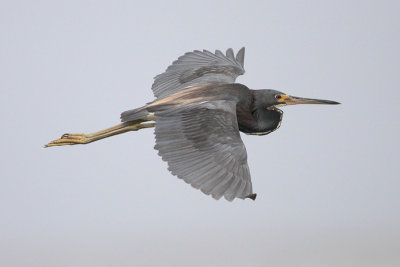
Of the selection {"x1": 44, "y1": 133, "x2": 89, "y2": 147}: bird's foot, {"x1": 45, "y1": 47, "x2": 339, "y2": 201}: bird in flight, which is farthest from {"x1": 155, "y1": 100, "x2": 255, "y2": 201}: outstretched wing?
{"x1": 44, "y1": 133, "x2": 89, "y2": 147}: bird's foot

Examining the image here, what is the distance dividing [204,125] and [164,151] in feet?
1.60

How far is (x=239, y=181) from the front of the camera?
6.99 metres

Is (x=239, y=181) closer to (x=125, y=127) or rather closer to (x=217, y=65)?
(x=125, y=127)

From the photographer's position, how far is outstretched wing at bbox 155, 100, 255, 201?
6.94 m

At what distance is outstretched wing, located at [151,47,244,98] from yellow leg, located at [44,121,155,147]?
1.37ft

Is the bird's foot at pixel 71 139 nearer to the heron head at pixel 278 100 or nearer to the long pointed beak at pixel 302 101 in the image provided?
the heron head at pixel 278 100

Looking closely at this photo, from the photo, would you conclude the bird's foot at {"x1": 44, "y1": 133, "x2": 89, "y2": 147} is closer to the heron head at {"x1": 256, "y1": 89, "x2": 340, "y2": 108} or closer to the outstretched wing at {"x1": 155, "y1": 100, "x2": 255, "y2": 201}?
the outstretched wing at {"x1": 155, "y1": 100, "x2": 255, "y2": 201}

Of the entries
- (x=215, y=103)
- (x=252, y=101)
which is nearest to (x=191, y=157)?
(x=215, y=103)

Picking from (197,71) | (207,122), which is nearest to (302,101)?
(197,71)

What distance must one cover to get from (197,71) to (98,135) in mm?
1408

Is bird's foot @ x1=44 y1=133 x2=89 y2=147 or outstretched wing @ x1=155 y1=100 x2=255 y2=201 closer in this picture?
outstretched wing @ x1=155 y1=100 x2=255 y2=201

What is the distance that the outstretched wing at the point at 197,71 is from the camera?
8852mm

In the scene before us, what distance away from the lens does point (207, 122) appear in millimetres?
7465

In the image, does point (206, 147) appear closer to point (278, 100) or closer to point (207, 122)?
point (207, 122)
